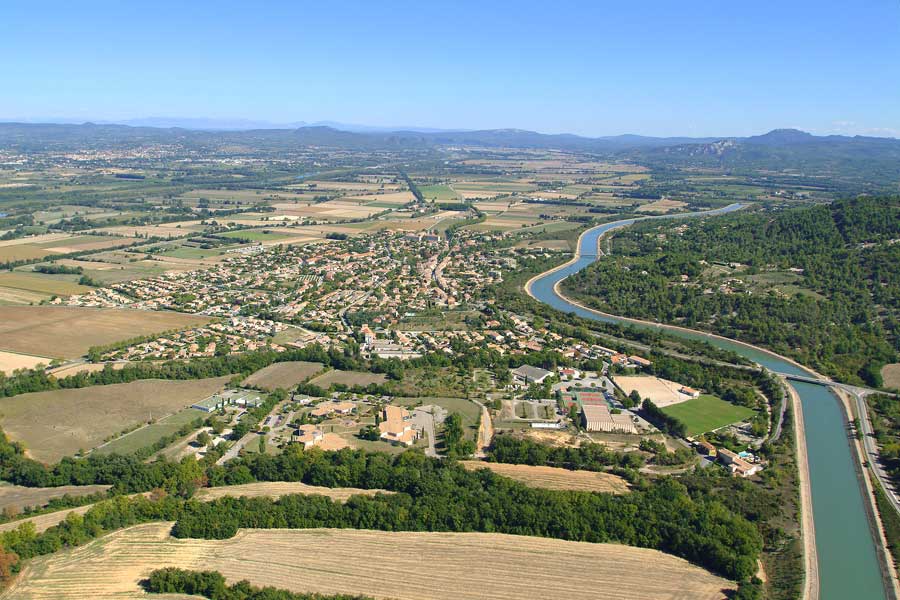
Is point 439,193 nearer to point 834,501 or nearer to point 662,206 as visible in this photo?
point 662,206

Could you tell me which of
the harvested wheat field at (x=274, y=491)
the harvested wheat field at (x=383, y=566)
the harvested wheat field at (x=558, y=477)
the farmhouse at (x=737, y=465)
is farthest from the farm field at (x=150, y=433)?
the farmhouse at (x=737, y=465)

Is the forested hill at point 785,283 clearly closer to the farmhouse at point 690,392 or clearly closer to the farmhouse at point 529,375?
the farmhouse at point 690,392

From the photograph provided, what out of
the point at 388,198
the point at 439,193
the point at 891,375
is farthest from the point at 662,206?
the point at 891,375

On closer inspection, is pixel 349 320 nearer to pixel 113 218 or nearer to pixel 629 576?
pixel 629 576

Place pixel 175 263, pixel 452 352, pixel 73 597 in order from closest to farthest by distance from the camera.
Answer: pixel 73 597, pixel 452 352, pixel 175 263

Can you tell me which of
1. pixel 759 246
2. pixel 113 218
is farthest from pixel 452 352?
pixel 113 218

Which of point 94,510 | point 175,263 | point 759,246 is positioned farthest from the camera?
point 759,246
